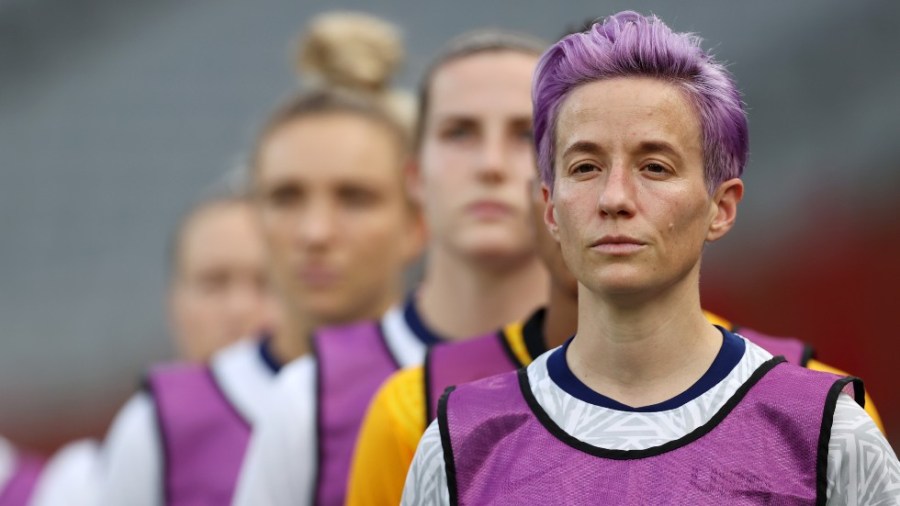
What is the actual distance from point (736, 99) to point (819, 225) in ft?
26.3

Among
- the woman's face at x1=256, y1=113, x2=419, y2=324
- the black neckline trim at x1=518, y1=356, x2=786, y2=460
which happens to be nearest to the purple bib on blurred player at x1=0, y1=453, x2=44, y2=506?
the woman's face at x1=256, y1=113, x2=419, y2=324

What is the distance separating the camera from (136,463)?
12.5 ft

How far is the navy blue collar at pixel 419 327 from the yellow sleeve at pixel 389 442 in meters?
0.76

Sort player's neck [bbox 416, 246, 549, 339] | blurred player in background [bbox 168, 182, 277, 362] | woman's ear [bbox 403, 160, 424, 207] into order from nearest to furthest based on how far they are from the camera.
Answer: player's neck [bbox 416, 246, 549, 339] → woman's ear [bbox 403, 160, 424, 207] → blurred player in background [bbox 168, 182, 277, 362]

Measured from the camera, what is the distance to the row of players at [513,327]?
176 cm

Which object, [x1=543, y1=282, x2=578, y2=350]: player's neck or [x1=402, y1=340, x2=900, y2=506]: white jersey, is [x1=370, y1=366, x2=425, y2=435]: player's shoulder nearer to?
[x1=543, y1=282, x2=578, y2=350]: player's neck

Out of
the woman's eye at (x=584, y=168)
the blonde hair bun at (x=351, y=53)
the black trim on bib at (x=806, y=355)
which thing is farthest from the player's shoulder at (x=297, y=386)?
the woman's eye at (x=584, y=168)

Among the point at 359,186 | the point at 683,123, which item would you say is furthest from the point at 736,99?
the point at 359,186

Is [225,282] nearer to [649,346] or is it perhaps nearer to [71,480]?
[71,480]

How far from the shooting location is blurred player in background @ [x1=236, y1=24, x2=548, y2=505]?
3.06m

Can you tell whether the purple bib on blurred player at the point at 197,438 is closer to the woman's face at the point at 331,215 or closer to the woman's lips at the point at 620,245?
the woman's face at the point at 331,215

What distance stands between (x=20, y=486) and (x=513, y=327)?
3131 millimetres

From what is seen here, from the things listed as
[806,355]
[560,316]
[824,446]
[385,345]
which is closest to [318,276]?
[385,345]

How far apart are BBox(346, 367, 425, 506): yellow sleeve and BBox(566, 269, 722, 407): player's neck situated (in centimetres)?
59
